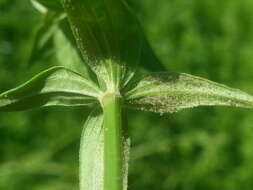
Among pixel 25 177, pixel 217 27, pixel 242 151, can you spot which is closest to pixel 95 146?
pixel 25 177

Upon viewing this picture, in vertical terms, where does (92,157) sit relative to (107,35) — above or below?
below

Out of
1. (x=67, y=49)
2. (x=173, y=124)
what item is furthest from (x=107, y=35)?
(x=173, y=124)

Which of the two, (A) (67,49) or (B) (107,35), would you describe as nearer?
(B) (107,35)

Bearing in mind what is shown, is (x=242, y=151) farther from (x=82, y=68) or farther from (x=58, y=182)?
(x=82, y=68)

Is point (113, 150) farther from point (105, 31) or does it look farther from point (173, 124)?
point (173, 124)

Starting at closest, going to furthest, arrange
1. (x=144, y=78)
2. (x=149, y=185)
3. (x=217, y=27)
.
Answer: (x=144, y=78)
(x=149, y=185)
(x=217, y=27)

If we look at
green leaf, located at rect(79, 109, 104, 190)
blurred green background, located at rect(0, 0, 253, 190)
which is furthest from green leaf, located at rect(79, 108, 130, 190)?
blurred green background, located at rect(0, 0, 253, 190)

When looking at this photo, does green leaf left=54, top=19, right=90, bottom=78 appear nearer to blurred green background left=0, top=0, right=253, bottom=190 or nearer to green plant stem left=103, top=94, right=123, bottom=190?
green plant stem left=103, top=94, right=123, bottom=190

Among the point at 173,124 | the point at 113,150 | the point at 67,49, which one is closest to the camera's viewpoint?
the point at 113,150

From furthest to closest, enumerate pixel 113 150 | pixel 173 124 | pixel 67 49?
pixel 173 124 < pixel 67 49 < pixel 113 150
